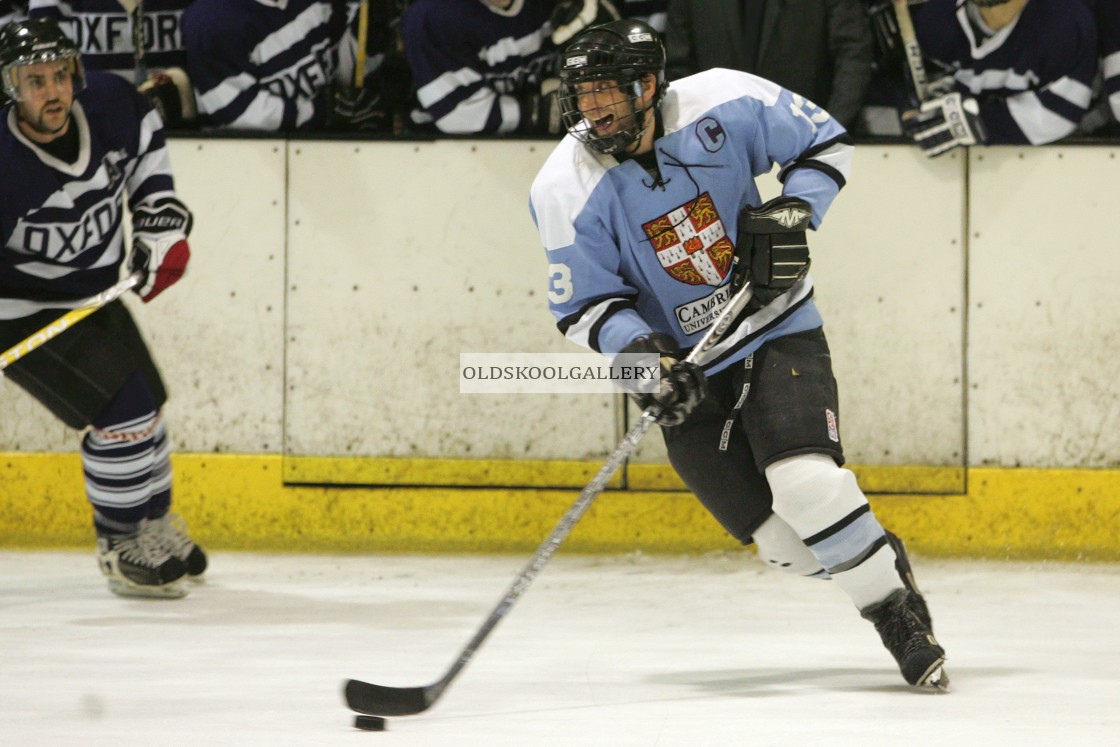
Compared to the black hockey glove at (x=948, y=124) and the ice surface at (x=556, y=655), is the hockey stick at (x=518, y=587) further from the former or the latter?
the black hockey glove at (x=948, y=124)

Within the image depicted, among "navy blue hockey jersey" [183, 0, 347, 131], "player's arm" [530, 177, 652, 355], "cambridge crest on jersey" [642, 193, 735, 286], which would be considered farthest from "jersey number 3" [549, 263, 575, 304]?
"navy blue hockey jersey" [183, 0, 347, 131]

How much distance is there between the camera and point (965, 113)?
3859mm

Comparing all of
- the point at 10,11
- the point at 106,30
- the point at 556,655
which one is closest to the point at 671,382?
the point at 556,655

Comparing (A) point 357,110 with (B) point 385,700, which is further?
(A) point 357,110

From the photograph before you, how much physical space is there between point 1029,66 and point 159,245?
2.27 meters

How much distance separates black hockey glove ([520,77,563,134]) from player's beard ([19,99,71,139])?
123 centimetres

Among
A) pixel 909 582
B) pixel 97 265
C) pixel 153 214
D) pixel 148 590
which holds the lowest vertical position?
pixel 148 590

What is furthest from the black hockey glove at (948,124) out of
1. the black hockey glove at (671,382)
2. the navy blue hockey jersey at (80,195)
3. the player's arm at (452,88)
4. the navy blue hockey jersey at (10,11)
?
the navy blue hockey jersey at (10,11)

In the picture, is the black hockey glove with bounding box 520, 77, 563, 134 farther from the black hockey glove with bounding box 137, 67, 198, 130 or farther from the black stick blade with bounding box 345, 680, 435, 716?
the black stick blade with bounding box 345, 680, 435, 716

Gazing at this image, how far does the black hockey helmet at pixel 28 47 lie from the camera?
3312 mm

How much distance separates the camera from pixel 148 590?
11.8 ft

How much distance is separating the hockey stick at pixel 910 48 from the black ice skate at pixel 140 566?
2.26 metres

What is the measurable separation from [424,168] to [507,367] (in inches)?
22.8

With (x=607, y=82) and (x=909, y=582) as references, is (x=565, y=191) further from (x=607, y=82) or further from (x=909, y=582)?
(x=909, y=582)
